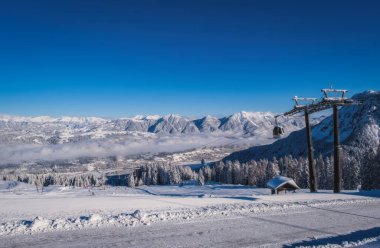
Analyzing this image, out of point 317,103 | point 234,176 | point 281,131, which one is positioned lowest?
point 234,176

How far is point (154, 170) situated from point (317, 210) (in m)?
167

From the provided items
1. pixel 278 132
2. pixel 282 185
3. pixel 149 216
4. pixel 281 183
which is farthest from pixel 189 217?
pixel 282 185

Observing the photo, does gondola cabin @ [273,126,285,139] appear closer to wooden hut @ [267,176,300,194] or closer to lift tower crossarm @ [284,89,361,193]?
lift tower crossarm @ [284,89,361,193]

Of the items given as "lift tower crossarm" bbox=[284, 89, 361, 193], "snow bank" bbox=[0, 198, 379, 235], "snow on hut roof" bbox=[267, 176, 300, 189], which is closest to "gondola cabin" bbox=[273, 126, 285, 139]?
"lift tower crossarm" bbox=[284, 89, 361, 193]

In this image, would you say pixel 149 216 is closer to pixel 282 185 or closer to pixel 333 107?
pixel 333 107

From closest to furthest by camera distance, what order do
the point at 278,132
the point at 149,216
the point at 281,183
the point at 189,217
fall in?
the point at 149,216 → the point at 189,217 → the point at 278,132 → the point at 281,183

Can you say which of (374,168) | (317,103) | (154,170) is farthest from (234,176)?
(317,103)

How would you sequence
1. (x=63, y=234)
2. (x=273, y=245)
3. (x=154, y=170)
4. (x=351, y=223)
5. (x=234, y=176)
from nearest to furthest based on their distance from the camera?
1. (x=273, y=245)
2. (x=63, y=234)
3. (x=351, y=223)
4. (x=234, y=176)
5. (x=154, y=170)

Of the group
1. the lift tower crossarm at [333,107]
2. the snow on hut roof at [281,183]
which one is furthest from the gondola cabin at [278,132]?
the snow on hut roof at [281,183]

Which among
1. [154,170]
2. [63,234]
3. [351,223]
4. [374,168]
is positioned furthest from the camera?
[154,170]

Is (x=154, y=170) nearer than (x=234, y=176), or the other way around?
(x=234, y=176)

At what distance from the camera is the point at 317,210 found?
1836cm

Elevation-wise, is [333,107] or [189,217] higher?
[333,107]

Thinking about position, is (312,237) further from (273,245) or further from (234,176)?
(234,176)
